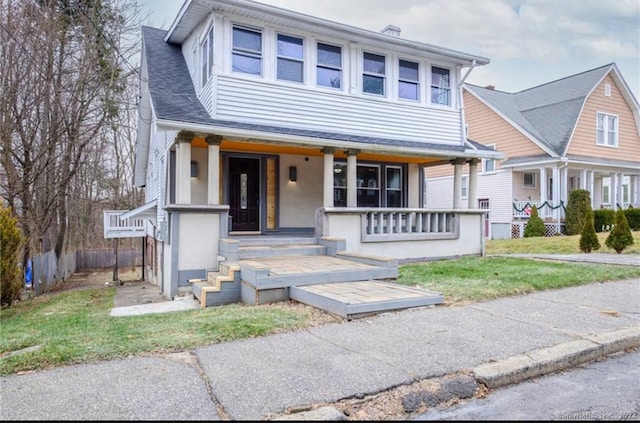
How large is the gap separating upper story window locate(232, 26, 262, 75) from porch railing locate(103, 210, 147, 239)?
328 inches

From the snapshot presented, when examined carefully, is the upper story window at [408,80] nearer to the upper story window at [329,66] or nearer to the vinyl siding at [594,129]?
the upper story window at [329,66]

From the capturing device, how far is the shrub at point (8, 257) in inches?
347

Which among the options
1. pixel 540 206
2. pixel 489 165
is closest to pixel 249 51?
pixel 540 206

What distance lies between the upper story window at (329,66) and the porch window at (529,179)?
15851mm

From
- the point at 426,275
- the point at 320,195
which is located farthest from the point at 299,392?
the point at 320,195

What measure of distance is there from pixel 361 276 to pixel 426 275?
1.83 m

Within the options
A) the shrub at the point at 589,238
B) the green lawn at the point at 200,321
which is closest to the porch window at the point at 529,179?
the shrub at the point at 589,238

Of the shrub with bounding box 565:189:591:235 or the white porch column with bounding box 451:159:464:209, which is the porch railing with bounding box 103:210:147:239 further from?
the shrub with bounding box 565:189:591:235

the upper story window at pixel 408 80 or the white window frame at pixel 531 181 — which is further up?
the upper story window at pixel 408 80

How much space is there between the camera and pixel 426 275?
8.53 m

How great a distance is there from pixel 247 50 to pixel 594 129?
65.5 ft

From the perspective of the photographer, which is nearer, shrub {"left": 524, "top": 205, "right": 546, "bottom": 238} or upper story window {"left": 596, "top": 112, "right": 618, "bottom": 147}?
shrub {"left": 524, "top": 205, "right": 546, "bottom": 238}

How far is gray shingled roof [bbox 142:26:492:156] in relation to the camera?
9094 mm

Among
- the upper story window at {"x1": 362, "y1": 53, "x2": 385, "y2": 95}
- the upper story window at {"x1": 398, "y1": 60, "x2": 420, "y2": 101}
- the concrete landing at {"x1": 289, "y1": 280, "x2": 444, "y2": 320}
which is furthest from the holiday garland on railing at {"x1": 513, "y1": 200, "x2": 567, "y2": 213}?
the concrete landing at {"x1": 289, "y1": 280, "x2": 444, "y2": 320}
